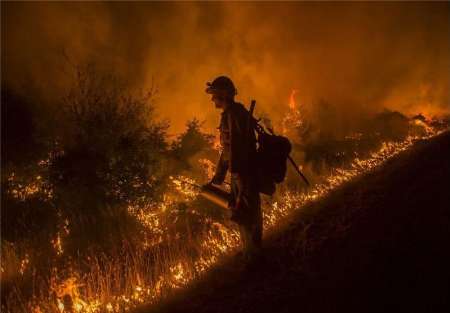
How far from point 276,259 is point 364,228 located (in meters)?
1.43

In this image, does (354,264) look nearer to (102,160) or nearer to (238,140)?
(238,140)

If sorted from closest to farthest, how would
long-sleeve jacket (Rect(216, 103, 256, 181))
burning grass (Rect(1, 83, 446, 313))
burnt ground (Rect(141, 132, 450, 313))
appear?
burnt ground (Rect(141, 132, 450, 313)), long-sleeve jacket (Rect(216, 103, 256, 181)), burning grass (Rect(1, 83, 446, 313))

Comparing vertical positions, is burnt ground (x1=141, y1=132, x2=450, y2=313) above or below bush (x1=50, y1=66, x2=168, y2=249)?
below

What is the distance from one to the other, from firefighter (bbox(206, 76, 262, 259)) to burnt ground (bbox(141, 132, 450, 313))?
414 mm

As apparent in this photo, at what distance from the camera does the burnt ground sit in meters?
4.32

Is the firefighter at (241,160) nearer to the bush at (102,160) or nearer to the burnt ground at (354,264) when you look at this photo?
the burnt ground at (354,264)

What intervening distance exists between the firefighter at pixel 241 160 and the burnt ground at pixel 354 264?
414mm

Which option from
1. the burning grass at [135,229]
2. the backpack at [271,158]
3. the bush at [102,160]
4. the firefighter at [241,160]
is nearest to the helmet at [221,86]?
the firefighter at [241,160]

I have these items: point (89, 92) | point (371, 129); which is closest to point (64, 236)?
point (89, 92)

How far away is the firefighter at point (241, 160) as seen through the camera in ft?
18.5

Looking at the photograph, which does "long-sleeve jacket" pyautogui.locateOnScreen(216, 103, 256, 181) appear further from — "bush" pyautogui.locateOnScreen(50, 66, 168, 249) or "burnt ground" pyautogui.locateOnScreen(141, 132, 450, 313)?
"bush" pyautogui.locateOnScreen(50, 66, 168, 249)

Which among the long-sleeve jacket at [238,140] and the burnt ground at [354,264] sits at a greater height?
the long-sleeve jacket at [238,140]

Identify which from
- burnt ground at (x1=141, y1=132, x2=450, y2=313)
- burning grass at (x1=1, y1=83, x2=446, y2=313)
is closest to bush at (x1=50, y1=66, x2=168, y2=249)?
burning grass at (x1=1, y1=83, x2=446, y2=313)

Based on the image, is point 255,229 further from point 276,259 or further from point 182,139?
point 182,139
